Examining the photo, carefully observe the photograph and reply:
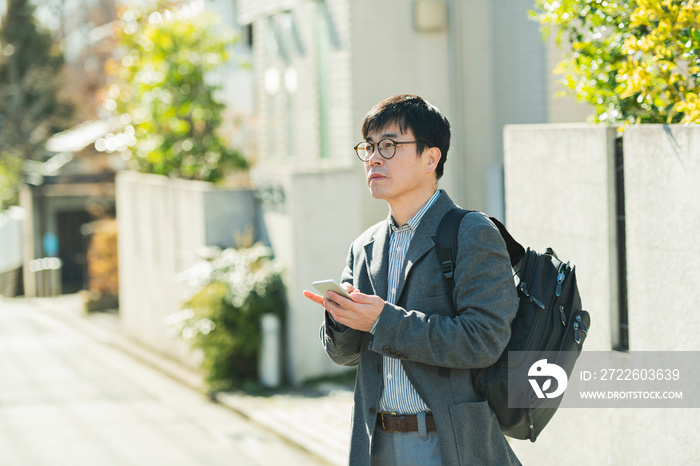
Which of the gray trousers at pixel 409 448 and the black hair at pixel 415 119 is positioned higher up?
the black hair at pixel 415 119

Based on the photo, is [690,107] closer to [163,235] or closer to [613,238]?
[613,238]

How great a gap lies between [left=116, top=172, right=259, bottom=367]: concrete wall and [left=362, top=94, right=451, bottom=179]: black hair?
26.1ft

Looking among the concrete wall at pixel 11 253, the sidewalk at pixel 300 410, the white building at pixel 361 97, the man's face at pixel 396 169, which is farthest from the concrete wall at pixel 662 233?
the concrete wall at pixel 11 253

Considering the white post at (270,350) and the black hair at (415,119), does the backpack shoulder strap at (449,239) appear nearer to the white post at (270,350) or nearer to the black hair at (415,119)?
the black hair at (415,119)

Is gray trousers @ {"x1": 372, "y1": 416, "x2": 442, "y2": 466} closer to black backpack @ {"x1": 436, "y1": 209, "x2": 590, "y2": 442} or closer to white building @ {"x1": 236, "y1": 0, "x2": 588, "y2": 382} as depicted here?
black backpack @ {"x1": 436, "y1": 209, "x2": 590, "y2": 442}

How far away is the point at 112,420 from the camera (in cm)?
930

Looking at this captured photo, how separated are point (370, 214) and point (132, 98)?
5.35m

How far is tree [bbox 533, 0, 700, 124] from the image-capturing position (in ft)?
13.9

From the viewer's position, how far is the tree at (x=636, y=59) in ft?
13.9

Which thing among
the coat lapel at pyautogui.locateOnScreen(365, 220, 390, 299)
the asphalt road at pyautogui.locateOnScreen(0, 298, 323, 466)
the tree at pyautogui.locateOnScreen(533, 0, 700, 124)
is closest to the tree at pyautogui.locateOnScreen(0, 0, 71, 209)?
the asphalt road at pyautogui.locateOnScreen(0, 298, 323, 466)

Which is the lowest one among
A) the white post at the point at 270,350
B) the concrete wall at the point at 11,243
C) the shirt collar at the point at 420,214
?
the white post at the point at 270,350

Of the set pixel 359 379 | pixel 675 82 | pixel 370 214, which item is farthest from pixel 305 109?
pixel 359 379

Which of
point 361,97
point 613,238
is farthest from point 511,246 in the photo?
point 361,97

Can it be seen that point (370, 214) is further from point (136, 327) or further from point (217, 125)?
point (136, 327)
